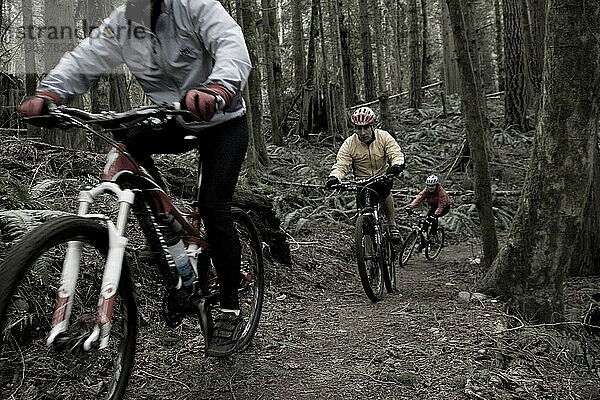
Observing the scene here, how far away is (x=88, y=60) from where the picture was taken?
3.38m

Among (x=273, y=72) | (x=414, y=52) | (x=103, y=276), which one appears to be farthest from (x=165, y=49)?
(x=414, y=52)

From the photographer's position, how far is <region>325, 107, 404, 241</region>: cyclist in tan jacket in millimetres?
8148

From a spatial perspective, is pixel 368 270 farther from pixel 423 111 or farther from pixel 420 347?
pixel 423 111

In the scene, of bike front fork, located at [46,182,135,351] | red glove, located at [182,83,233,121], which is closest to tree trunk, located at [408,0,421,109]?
red glove, located at [182,83,233,121]

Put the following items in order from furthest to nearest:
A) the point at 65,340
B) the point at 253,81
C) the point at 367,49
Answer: the point at 367,49 < the point at 253,81 < the point at 65,340

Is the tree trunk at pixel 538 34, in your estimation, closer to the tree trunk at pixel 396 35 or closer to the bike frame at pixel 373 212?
the bike frame at pixel 373 212

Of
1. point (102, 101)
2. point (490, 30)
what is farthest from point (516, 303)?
point (490, 30)

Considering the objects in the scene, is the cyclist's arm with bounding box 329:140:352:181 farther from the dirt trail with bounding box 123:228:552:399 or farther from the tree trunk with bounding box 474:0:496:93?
the tree trunk with bounding box 474:0:496:93

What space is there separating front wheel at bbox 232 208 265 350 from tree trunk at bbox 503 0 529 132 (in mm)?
17247

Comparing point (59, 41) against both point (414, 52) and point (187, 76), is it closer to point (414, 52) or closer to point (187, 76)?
point (187, 76)

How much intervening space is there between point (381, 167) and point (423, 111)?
17.1m

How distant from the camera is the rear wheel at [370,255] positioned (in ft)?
24.3

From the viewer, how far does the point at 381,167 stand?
27.5 ft

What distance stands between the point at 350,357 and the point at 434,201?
8.05m
